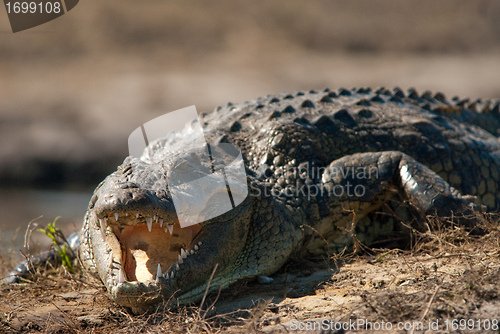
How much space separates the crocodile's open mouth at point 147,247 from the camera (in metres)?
3.01

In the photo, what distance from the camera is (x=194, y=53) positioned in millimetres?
14469

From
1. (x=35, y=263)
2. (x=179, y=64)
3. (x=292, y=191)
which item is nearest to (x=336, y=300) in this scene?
(x=292, y=191)

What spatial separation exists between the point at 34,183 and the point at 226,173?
7883mm

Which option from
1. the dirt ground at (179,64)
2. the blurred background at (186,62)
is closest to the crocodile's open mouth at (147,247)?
the dirt ground at (179,64)

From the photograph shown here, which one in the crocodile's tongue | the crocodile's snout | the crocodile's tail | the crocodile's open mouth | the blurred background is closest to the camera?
the crocodile's snout

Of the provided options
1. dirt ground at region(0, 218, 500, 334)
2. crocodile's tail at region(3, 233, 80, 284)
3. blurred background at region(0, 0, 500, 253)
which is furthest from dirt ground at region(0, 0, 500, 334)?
dirt ground at region(0, 218, 500, 334)

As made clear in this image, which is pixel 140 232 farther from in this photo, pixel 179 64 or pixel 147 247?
pixel 179 64

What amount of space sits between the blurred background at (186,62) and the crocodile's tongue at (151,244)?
23.5 ft

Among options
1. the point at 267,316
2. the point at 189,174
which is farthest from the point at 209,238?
the point at 267,316

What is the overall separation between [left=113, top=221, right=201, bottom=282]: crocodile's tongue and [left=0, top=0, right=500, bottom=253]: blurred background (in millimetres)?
7159

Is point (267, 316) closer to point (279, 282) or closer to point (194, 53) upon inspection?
point (279, 282)

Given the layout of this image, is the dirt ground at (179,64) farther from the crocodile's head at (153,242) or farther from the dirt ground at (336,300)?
the crocodile's head at (153,242)

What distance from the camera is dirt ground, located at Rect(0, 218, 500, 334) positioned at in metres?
2.35

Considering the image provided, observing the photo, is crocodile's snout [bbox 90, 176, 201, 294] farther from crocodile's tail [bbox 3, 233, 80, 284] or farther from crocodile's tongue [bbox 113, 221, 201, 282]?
crocodile's tail [bbox 3, 233, 80, 284]
